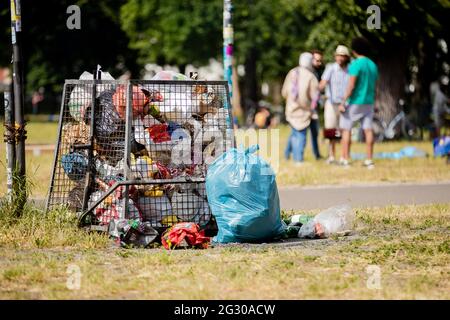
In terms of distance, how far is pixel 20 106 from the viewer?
8.96 m

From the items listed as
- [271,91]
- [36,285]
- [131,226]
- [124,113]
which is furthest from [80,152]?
[271,91]

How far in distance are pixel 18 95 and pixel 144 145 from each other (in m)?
1.31

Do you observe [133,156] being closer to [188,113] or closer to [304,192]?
[188,113]

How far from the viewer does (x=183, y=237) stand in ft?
26.1

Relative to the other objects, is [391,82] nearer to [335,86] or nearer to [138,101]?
[335,86]

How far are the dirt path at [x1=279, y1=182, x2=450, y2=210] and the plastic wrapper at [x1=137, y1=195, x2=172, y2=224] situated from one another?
8.95ft

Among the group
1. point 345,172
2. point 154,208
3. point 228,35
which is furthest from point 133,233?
point 345,172

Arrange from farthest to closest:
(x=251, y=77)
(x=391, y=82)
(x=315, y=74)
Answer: (x=251, y=77), (x=391, y=82), (x=315, y=74)

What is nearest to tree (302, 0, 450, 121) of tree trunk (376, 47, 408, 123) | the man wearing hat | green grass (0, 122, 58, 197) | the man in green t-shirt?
tree trunk (376, 47, 408, 123)

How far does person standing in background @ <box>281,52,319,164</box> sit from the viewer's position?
17281 mm

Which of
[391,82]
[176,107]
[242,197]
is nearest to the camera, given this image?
[242,197]

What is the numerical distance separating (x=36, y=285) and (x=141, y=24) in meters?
44.8

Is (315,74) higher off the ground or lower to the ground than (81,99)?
higher

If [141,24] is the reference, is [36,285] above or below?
below
